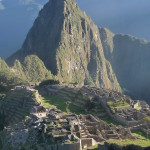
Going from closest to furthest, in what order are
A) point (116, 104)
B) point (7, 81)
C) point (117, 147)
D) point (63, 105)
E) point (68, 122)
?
point (117, 147), point (68, 122), point (63, 105), point (116, 104), point (7, 81)

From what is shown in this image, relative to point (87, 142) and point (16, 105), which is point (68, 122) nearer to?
point (87, 142)

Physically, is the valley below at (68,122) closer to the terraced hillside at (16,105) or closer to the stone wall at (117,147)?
the terraced hillside at (16,105)

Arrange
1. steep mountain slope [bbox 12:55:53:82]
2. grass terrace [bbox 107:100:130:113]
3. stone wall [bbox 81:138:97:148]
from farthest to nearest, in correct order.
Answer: steep mountain slope [bbox 12:55:53:82]
grass terrace [bbox 107:100:130:113]
stone wall [bbox 81:138:97:148]

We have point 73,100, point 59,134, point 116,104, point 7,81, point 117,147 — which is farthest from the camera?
point 7,81

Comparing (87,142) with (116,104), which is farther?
(116,104)

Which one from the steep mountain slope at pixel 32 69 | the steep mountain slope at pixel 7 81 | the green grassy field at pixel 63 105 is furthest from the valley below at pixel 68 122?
the steep mountain slope at pixel 32 69

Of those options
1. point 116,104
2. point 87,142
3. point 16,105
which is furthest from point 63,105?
point 87,142

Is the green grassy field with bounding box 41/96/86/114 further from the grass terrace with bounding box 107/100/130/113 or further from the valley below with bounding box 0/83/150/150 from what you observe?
the grass terrace with bounding box 107/100/130/113

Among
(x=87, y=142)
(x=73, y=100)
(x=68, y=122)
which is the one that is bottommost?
(x=87, y=142)

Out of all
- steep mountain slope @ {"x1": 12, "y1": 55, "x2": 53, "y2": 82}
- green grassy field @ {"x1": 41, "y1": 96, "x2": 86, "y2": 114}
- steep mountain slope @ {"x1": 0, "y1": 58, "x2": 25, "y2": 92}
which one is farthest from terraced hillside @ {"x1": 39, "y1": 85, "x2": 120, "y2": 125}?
steep mountain slope @ {"x1": 12, "y1": 55, "x2": 53, "y2": 82}
